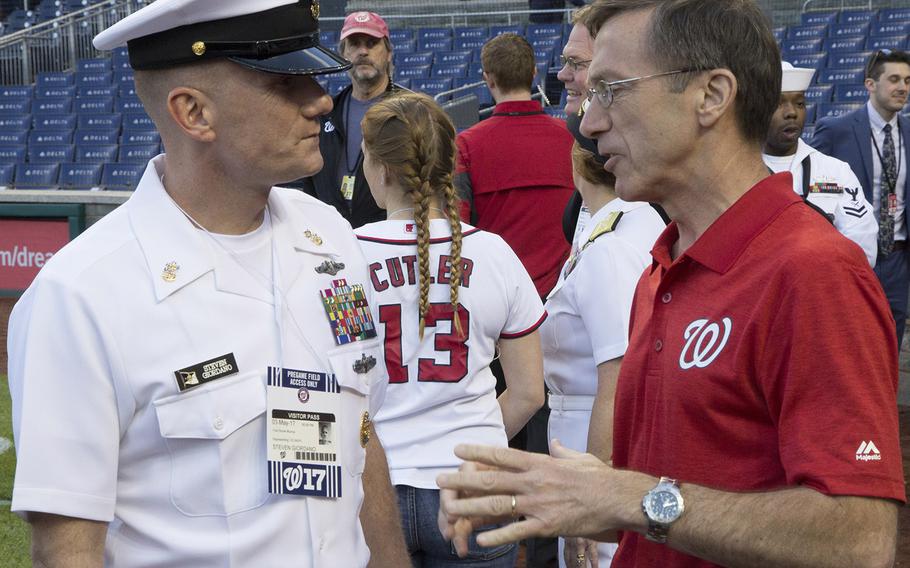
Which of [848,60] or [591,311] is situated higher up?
[591,311]

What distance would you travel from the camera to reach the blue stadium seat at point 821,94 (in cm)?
1262

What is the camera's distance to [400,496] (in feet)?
9.03

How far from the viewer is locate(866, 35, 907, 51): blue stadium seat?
1344 cm

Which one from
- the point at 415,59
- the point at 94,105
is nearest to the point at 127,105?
the point at 94,105

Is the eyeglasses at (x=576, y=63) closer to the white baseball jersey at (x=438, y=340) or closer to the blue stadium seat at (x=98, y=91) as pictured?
the white baseball jersey at (x=438, y=340)

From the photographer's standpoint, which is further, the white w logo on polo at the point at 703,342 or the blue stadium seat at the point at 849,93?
the blue stadium seat at the point at 849,93

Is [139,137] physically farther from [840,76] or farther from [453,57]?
[840,76]

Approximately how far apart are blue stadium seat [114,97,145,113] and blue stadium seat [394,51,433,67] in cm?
405

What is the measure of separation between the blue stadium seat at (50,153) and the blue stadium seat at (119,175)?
143cm

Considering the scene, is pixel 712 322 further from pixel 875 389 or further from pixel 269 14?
pixel 269 14

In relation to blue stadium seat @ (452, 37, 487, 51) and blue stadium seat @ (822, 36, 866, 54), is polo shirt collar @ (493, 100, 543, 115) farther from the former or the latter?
blue stadium seat @ (452, 37, 487, 51)

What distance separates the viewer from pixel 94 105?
17047 mm

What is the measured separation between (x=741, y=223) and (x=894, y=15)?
14523mm

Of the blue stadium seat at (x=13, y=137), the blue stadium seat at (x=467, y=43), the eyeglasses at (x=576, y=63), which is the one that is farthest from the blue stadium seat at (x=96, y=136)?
the eyeglasses at (x=576, y=63)
